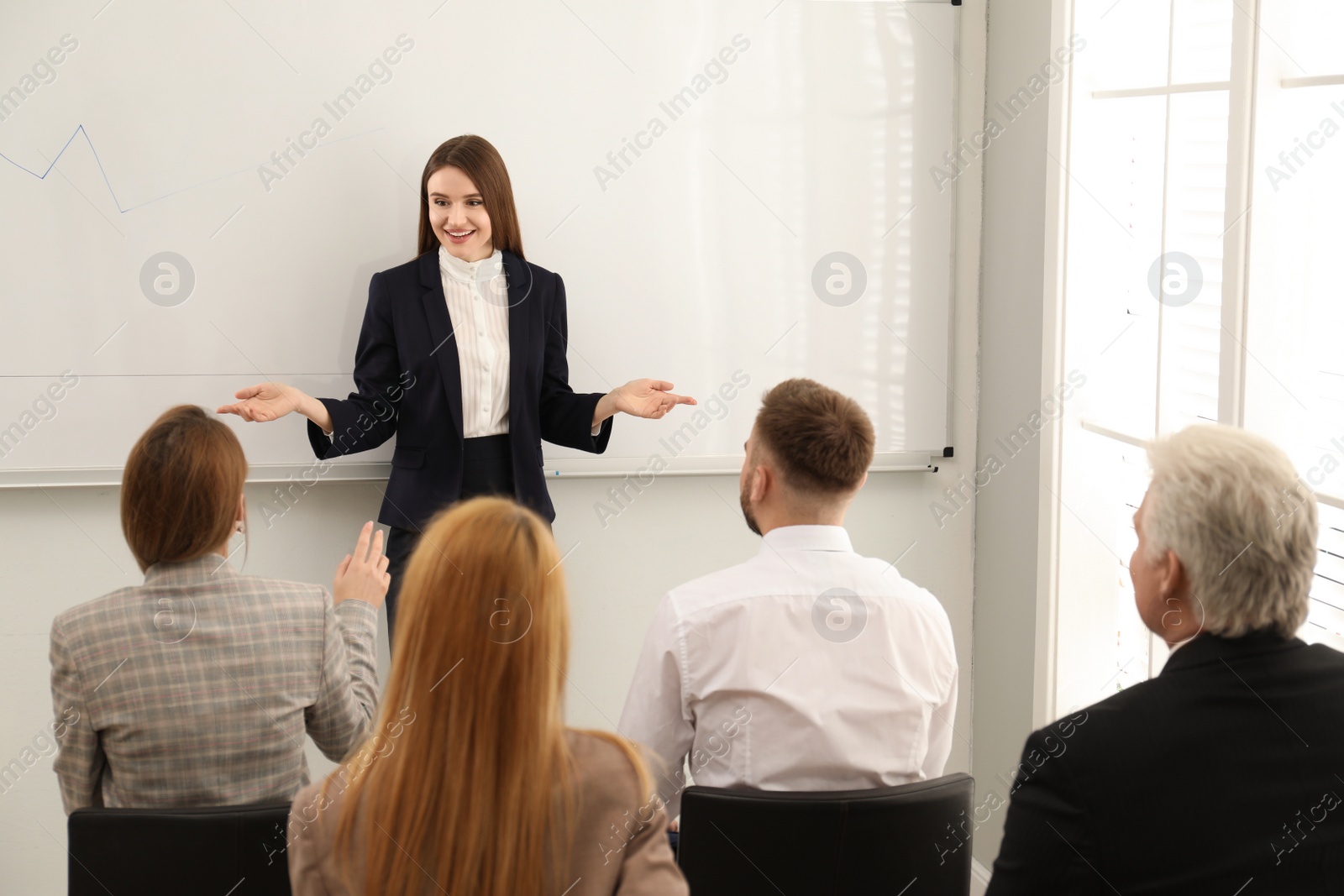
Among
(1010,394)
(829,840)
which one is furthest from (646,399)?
(829,840)

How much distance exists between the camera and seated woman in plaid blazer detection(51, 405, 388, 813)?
1546 mm

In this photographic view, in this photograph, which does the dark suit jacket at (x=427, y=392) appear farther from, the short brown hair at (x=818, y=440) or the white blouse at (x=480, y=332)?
the short brown hair at (x=818, y=440)

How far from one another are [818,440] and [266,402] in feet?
4.04

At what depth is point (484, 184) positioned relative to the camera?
8.29 feet

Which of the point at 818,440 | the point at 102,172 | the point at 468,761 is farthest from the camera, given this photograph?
the point at 102,172

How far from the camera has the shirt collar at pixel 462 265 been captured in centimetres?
260

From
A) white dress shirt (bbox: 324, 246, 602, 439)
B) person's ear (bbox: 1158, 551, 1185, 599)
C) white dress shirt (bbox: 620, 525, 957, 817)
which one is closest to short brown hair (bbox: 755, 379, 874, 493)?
white dress shirt (bbox: 620, 525, 957, 817)

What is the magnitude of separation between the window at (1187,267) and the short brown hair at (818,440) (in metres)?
0.46

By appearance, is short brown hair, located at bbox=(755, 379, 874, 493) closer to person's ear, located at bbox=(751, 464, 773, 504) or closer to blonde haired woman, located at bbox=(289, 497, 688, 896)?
person's ear, located at bbox=(751, 464, 773, 504)

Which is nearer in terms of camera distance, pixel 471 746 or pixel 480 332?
pixel 471 746

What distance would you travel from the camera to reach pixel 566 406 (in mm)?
2658

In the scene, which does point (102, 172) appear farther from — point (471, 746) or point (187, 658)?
point (471, 746)

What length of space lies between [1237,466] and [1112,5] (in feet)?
5.58

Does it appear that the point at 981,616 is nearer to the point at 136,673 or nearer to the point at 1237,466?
the point at 1237,466
